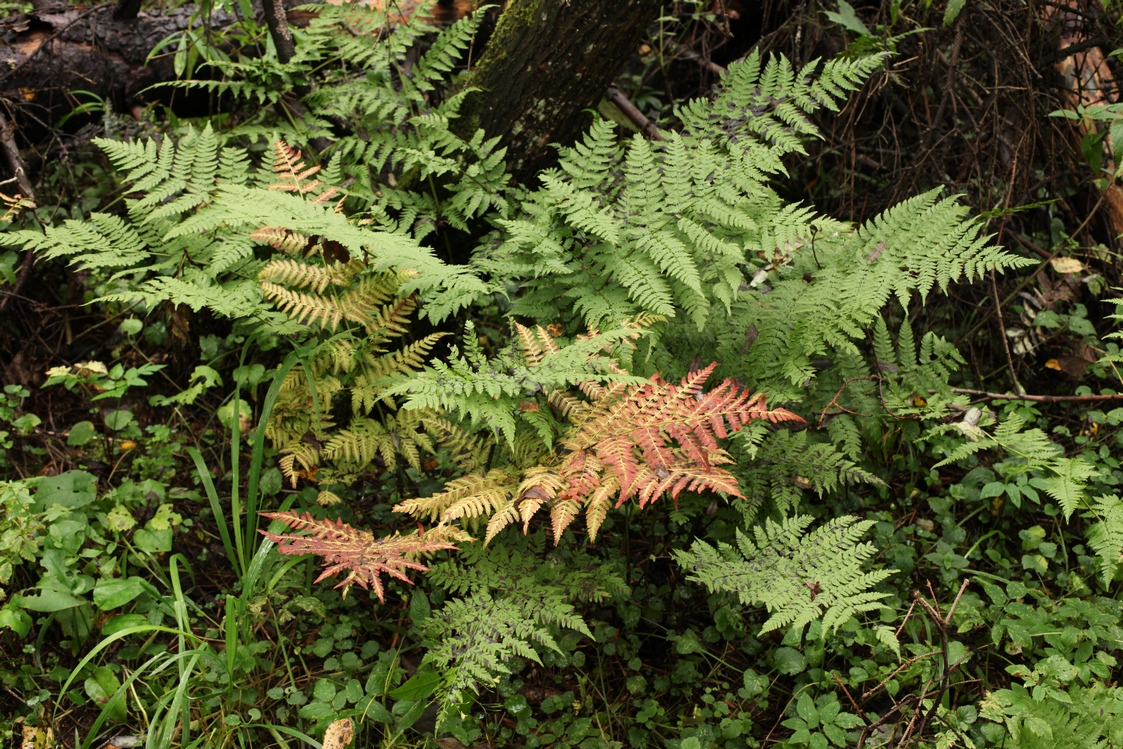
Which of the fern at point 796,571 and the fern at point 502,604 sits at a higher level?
the fern at point 796,571

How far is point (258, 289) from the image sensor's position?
9.23 ft

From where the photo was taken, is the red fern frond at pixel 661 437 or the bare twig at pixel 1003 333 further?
the bare twig at pixel 1003 333

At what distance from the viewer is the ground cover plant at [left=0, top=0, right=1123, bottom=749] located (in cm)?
234

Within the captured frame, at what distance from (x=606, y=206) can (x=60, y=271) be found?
2445 millimetres

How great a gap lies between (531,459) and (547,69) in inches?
60.7

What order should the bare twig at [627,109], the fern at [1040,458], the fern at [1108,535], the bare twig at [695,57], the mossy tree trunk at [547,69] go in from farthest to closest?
the bare twig at [695,57] → the bare twig at [627,109] → the mossy tree trunk at [547,69] → the fern at [1040,458] → the fern at [1108,535]

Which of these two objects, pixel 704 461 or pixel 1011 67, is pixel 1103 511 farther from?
pixel 1011 67

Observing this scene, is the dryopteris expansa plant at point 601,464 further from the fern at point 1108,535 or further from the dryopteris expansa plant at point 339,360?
the fern at point 1108,535

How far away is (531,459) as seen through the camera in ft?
8.36

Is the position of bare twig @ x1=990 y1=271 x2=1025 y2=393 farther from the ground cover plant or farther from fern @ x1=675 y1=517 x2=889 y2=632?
fern @ x1=675 y1=517 x2=889 y2=632

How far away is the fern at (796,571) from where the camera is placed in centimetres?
220

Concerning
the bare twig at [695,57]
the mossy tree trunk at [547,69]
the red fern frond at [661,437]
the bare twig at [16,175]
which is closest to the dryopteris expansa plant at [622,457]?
the red fern frond at [661,437]

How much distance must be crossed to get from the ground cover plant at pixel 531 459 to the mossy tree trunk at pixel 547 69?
7 cm

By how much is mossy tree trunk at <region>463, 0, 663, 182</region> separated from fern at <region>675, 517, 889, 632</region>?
172 cm
